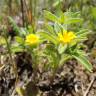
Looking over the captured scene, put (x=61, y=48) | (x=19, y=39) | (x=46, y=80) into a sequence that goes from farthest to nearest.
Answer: (x=46, y=80), (x=19, y=39), (x=61, y=48)

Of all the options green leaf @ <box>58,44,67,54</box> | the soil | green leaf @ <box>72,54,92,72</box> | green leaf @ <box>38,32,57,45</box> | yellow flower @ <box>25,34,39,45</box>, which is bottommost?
the soil

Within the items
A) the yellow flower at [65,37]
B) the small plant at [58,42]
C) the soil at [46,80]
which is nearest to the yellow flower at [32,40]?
the small plant at [58,42]

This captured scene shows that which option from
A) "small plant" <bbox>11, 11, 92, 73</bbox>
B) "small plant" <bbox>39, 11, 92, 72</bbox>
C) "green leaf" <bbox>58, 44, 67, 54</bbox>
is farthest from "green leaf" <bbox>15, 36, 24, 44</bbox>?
"green leaf" <bbox>58, 44, 67, 54</bbox>

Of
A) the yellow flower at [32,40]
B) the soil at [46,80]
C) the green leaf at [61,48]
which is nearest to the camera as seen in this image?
the green leaf at [61,48]

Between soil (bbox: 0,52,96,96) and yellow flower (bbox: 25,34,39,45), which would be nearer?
yellow flower (bbox: 25,34,39,45)

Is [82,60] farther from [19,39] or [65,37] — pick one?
[19,39]

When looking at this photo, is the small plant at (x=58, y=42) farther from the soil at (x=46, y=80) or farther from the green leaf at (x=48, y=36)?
the soil at (x=46, y=80)

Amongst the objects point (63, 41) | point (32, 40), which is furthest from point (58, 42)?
point (32, 40)

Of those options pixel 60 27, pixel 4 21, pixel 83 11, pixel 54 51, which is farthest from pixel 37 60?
pixel 83 11

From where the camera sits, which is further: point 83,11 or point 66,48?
point 83,11

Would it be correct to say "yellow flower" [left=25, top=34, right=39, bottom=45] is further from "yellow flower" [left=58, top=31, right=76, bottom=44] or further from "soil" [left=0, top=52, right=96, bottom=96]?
"soil" [left=0, top=52, right=96, bottom=96]

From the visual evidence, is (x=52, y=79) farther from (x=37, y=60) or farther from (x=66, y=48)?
(x=66, y=48)
